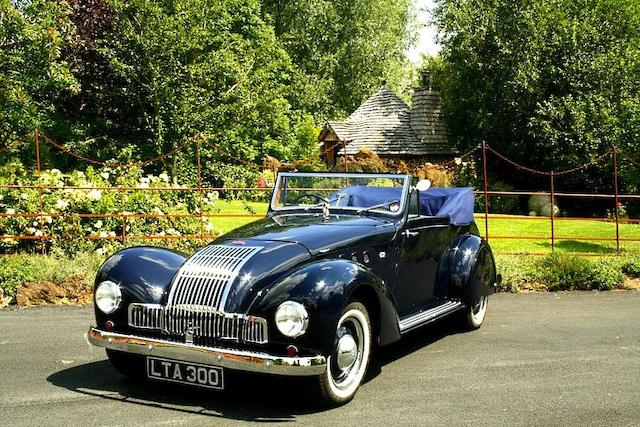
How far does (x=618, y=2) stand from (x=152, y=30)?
65.3ft

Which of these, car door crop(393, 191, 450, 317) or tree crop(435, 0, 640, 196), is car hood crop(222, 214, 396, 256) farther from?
tree crop(435, 0, 640, 196)

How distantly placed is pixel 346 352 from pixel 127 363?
1821 millimetres

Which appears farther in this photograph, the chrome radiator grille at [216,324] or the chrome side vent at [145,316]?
the chrome side vent at [145,316]

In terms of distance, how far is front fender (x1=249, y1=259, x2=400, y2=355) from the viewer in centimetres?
509

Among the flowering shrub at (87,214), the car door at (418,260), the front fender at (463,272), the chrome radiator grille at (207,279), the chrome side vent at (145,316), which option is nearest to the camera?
the chrome radiator grille at (207,279)

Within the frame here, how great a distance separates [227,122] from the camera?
2239cm

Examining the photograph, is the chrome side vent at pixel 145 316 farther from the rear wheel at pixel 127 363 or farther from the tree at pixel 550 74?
the tree at pixel 550 74

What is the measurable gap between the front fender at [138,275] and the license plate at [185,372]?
1.58ft

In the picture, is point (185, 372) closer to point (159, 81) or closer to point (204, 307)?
point (204, 307)

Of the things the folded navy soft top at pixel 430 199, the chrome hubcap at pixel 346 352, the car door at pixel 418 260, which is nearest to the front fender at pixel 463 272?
the car door at pixel 418 260

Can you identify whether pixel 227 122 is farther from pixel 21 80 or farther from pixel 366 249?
pixel 366 249

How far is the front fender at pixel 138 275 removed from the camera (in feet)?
18.5

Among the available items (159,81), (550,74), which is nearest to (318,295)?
(159,81)

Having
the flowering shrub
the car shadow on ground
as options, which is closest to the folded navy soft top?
the car shadow on ground
